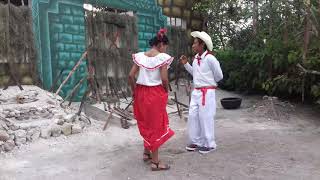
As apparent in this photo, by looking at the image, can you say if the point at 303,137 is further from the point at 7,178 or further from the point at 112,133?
the point at 7,178

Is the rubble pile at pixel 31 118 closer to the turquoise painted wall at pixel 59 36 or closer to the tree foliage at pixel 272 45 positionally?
the turquoise painted wall at pixel 59 36

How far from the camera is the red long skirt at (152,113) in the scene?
4602 millimetres

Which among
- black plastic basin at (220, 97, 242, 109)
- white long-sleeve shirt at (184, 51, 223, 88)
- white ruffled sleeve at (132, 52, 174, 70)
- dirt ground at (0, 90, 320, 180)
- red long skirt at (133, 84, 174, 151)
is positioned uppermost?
white ruffled sleeve at (132, 52, 174, 70)

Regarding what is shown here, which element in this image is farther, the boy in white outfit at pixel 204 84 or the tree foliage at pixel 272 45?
the tree foliage at pixel 272 45

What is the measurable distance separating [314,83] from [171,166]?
463cm

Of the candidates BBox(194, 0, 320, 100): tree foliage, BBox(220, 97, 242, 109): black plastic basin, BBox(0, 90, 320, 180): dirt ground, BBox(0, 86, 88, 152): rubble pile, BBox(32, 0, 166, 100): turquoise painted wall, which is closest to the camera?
BBox(0, 90, 320, 180): dirt ground

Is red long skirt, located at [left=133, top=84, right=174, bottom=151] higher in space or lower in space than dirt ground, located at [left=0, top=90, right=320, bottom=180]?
higher

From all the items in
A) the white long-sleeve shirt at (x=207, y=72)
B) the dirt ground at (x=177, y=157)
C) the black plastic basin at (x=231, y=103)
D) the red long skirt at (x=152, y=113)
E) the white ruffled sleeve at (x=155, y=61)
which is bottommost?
the dirt ground at (x=177, y=157)

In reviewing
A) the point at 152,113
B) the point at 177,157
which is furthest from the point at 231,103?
the point at 152,113

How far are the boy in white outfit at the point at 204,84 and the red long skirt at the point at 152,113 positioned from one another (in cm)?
76

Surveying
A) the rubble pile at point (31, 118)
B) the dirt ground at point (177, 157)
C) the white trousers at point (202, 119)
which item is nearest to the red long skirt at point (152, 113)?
the dirt ground at point (177, 157)

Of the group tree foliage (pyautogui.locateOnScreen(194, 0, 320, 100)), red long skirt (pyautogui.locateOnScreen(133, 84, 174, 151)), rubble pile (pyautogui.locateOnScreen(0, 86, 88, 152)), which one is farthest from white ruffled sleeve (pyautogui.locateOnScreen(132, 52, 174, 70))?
tree foliage (pyautogui.locateOnScreen(194, 0, 320, 100))

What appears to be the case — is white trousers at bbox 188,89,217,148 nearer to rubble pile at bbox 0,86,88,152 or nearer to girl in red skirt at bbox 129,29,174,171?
girl in red skirt at bbox 129,29,174,171

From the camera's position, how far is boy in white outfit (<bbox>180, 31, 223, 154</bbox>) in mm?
5250
